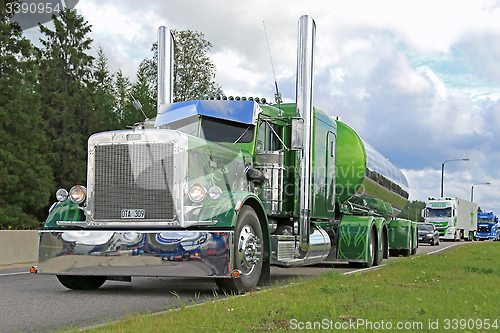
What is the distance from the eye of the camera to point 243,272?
8719 mm

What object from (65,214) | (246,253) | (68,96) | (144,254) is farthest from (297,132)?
(68,96)

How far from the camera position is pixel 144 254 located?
8.30m

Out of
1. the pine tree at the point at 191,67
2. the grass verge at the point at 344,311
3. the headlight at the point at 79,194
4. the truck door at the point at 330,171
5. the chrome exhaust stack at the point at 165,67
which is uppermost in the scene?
the pine tree at the point at 191,67

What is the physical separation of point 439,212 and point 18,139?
37.0 m

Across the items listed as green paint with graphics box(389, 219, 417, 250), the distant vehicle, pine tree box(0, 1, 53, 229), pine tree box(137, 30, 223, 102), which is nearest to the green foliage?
pine tree box(137, 30, 223, 102)

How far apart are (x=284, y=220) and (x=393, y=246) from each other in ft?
34.9

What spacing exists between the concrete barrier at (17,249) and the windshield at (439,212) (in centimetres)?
4356

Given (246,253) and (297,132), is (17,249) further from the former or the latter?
(246,253)

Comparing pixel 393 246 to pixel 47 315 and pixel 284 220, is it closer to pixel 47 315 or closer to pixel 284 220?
pixel 284 220

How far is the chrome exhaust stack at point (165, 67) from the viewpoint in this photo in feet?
42.9

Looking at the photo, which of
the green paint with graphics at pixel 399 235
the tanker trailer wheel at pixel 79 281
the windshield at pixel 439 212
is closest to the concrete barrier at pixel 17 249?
the tanker trailer wheel at pixel 79 281

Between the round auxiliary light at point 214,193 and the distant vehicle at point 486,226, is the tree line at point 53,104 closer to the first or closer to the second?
the round auxiliary light at point 214,193

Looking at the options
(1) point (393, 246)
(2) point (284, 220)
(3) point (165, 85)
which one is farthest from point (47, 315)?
(1) point (393, 246)

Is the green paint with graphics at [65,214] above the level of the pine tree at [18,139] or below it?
below
